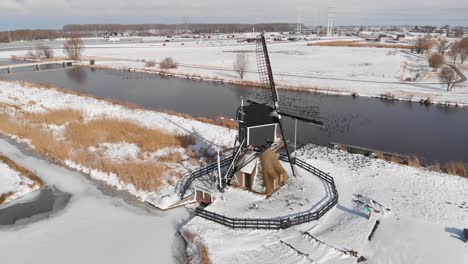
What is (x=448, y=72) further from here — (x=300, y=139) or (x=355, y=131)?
(x=300, y=139)

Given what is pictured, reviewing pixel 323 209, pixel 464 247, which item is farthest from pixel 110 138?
pixel 464 247

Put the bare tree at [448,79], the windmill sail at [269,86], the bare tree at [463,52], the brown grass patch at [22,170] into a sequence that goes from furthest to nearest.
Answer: the bare tree at [463,52] < the bare tree at [448,79] < the brown grass patch at [22,170] < the windmill sail at [269,86]

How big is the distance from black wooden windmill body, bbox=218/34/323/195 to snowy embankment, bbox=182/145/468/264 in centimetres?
Answer: 150

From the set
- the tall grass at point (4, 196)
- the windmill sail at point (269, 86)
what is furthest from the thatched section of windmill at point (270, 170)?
the tall grass at point (4, 196)

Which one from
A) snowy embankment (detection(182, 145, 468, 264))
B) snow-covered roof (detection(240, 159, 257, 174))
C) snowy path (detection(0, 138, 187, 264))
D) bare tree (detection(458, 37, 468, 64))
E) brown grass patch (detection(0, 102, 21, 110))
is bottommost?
snowy path (detection(0, 138, 187, 264))

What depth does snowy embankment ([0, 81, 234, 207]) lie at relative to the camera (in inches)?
667

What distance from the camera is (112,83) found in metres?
46.1

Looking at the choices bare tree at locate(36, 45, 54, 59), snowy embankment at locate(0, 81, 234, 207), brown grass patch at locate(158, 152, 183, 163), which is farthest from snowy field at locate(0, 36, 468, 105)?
brown grass patch at locate(158, 152, 183, 163)

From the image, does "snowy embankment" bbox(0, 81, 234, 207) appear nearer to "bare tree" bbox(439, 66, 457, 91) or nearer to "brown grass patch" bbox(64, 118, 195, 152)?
"brown grass patch" bbox(64, 118, 195, 152)

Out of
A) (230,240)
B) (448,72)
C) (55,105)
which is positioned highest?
(448,72)

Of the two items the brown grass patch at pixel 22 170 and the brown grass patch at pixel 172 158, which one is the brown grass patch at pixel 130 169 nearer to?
the brown grass patch at pixel 172 158

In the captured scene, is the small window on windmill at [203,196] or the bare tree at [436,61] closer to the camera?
the small window on windmill at [203,196]

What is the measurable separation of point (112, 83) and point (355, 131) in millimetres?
34541

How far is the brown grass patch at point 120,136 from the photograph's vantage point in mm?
20875
